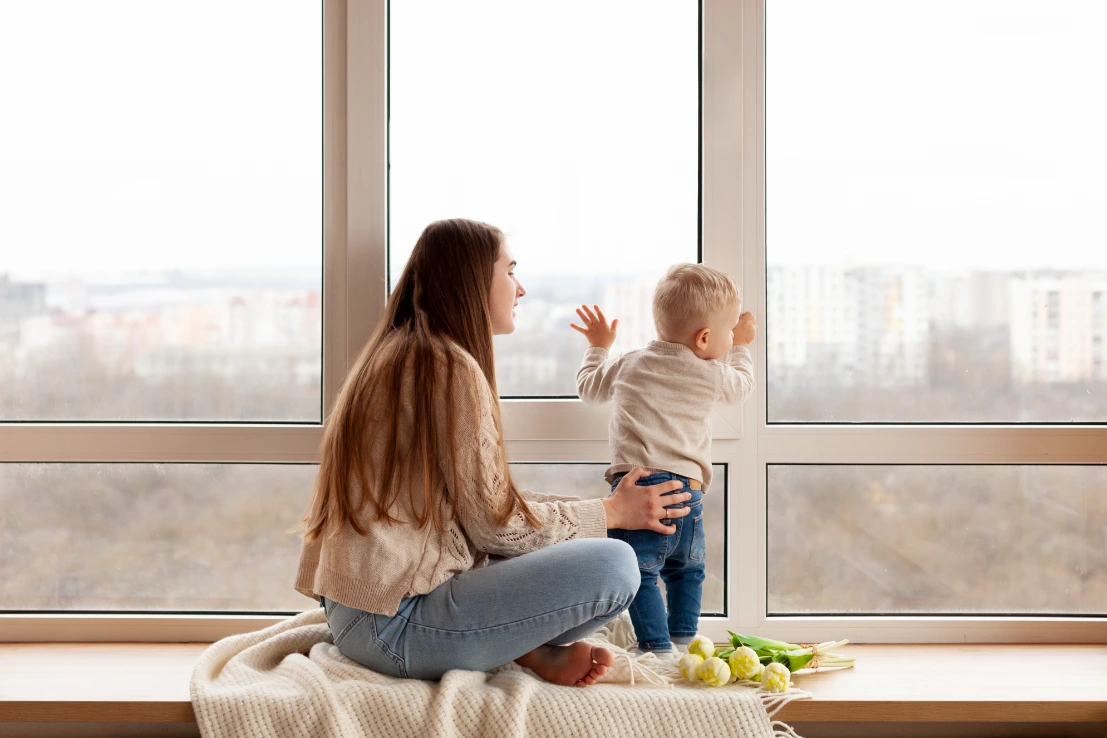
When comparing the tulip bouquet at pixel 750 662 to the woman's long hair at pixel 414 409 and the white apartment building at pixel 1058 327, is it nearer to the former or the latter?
the woman's long hair at pixel 414 409

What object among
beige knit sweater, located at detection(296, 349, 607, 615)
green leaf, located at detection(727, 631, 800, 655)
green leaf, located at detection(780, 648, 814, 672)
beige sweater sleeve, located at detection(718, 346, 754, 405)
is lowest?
green leaf, located at detection(780, 648, 814, 672)

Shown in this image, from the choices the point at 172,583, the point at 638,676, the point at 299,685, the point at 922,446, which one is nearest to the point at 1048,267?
the point at 922,446

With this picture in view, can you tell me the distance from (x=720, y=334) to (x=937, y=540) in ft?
2.46

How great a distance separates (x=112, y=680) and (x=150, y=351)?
724 mm

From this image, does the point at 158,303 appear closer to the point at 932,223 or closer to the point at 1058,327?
the point at 932,223

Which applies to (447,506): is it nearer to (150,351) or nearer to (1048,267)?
(150,351)

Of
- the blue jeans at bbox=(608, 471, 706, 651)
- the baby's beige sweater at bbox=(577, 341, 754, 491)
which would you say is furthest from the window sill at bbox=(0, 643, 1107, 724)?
the baby's beige sweater at bbox=(577, 341, 754, 491)

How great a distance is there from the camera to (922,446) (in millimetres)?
2016

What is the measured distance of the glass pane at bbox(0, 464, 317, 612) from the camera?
2047mm

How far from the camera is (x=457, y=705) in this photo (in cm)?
146

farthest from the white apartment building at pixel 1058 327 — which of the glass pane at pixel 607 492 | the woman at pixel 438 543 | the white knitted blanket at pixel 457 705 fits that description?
the woman at pixel 438 543

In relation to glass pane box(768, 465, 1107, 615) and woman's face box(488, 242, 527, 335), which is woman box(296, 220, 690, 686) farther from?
glass pane box(768, 465, 1107, 615)

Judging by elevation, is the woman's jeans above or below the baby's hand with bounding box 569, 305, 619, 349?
below

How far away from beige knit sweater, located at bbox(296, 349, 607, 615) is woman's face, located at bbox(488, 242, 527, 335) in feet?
0.62
